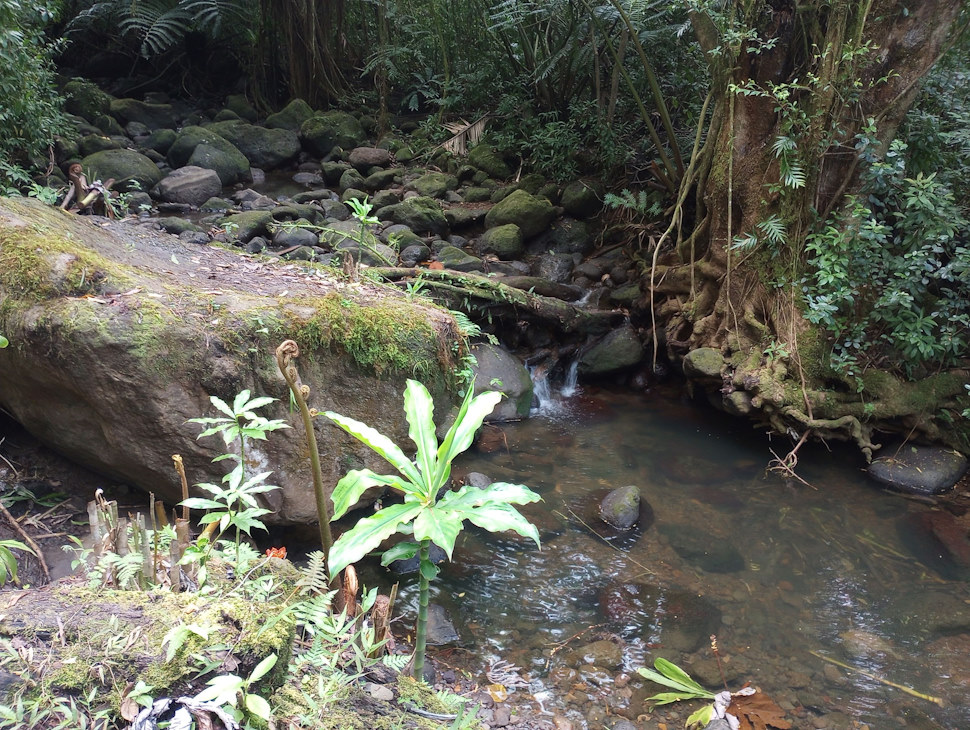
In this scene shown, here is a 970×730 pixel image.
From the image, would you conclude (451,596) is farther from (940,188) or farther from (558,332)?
(940,188)

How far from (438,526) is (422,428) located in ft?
1.14

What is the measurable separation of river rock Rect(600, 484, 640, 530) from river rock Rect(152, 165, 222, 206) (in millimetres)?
5931

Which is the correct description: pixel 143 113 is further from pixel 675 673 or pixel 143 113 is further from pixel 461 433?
pixel 675 673

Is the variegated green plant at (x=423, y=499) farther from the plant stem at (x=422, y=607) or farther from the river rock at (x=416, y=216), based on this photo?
the river rock at (x=416, y=216)

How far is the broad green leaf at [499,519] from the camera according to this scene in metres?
1.70

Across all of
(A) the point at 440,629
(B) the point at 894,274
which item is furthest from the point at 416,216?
(A) the point at 440,629

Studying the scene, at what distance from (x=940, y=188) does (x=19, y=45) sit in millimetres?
7212

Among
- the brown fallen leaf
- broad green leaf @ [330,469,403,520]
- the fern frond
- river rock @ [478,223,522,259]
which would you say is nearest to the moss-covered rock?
river rock @ [478,223,522,259]

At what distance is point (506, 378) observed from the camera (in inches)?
236

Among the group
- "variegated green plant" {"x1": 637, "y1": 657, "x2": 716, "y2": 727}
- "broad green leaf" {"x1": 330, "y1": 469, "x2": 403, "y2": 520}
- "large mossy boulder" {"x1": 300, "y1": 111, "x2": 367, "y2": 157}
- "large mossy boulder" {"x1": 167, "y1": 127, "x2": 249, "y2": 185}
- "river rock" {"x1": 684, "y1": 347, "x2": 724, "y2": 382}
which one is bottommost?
"variegated green plant" {"x1": 637, "y1": 657, "x2": 716, "y2": 727}

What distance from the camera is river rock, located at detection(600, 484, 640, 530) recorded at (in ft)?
15.2

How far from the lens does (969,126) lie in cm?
502

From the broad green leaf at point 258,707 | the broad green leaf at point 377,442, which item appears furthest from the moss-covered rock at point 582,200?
the broad green leaf at point 258,707

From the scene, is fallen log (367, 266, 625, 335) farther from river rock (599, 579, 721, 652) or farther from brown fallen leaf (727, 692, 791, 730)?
brown fallen leaf (727, 692, 791, 730)
